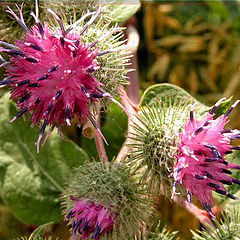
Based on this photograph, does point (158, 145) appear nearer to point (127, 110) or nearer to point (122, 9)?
point (127, 110)

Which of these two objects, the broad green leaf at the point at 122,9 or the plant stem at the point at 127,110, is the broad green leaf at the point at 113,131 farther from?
the broad green leaf at the point at 122,9

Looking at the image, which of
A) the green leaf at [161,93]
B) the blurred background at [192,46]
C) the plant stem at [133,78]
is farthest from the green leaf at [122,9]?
the blurred background at [192,46]

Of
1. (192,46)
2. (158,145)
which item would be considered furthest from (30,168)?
(192,46)

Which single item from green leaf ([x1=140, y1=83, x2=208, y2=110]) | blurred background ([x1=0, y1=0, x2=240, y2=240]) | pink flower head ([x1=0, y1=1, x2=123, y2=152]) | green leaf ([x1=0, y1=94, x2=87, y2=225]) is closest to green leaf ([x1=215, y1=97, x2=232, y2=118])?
green leaf ([x1=140, y1=83, x2=208, y2=110])

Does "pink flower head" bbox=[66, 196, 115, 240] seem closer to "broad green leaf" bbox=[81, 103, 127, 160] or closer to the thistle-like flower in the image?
the thistle-like flower

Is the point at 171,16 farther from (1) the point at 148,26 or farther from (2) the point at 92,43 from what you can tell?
(2) the point at 92,43

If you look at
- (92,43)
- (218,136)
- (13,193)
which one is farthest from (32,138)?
(218,136)
